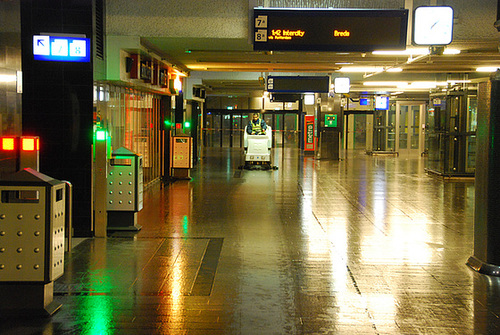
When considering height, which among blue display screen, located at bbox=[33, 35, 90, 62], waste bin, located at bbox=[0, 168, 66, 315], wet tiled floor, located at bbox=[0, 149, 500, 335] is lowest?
wet tiled floor, located at bbox=[0, 149, 500, 335]

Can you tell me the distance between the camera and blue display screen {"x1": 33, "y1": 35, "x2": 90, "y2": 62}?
802 cm

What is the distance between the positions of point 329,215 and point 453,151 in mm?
8921

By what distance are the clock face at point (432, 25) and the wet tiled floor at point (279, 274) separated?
9.63 feet

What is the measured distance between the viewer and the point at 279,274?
6.29m

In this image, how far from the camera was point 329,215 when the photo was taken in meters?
10.4

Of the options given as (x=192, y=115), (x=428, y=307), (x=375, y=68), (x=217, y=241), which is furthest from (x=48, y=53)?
(x=192, y=115)

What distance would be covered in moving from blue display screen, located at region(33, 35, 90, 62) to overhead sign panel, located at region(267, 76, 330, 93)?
36.6 feet

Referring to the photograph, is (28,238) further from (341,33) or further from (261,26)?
(341,33)

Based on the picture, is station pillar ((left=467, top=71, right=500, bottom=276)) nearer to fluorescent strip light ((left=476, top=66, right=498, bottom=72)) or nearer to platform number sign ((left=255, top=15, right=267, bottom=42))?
platform number sign ((left=255, top=15, right=267, bottom=42))

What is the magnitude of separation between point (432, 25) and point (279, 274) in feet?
15.1

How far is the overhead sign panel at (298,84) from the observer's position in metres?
18.6

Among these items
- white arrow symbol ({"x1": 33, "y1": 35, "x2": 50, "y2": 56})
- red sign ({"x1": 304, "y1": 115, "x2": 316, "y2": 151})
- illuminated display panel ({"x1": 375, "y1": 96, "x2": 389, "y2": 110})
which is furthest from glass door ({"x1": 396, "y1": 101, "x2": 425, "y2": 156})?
white arrow symbol ({"x1": 33, "y1": 35, "x2": 50, "y2": 56})

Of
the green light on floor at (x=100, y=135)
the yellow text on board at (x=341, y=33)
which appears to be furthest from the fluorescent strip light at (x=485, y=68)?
the green light on floor at (x=100, y=135)

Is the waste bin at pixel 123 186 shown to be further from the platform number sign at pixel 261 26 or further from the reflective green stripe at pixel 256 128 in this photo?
the reflective green stripe at pixel 256 128
